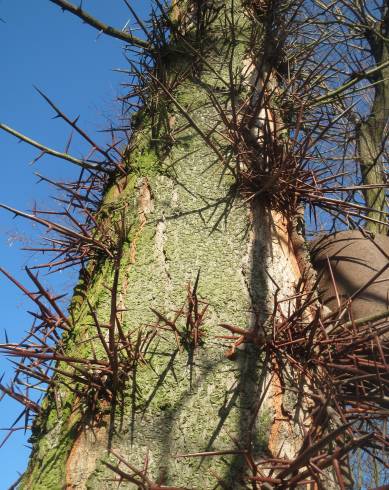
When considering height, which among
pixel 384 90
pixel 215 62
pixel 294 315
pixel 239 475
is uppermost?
pixel 384 90

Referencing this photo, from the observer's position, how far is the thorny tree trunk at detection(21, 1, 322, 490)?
101 centimetres

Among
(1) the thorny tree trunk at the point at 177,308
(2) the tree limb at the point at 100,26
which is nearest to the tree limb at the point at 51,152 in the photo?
(1) the thorny tree trunk at the point at 177,308

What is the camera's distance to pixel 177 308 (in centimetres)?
118

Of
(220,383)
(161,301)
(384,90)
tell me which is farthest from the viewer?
(384,90)

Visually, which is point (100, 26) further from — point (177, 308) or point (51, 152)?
point (177, 308)

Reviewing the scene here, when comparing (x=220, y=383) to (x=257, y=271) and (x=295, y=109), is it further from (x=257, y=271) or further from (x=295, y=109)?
(x=295, y=109)

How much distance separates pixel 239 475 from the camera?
37.6 inches

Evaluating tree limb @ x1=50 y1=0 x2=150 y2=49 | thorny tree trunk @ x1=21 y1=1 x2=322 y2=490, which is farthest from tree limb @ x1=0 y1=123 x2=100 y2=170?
tree limb @ x1=50 y1=0 x2=150 y2=49

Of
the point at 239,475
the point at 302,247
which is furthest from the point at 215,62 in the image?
the point at 239,475

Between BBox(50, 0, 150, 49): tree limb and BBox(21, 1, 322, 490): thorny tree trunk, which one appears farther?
BBox(50, 0, 150, 49): tree limb

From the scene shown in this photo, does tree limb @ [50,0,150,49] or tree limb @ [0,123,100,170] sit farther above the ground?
tree limb @ [50,0,150,49]

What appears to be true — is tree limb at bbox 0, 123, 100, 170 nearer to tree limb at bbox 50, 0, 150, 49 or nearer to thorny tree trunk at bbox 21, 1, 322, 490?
thorny tree trunk at bbox 21, 1, 322, 490

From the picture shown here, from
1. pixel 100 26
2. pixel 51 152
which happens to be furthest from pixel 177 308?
pixel 100 26

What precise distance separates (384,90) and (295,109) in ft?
6.67
